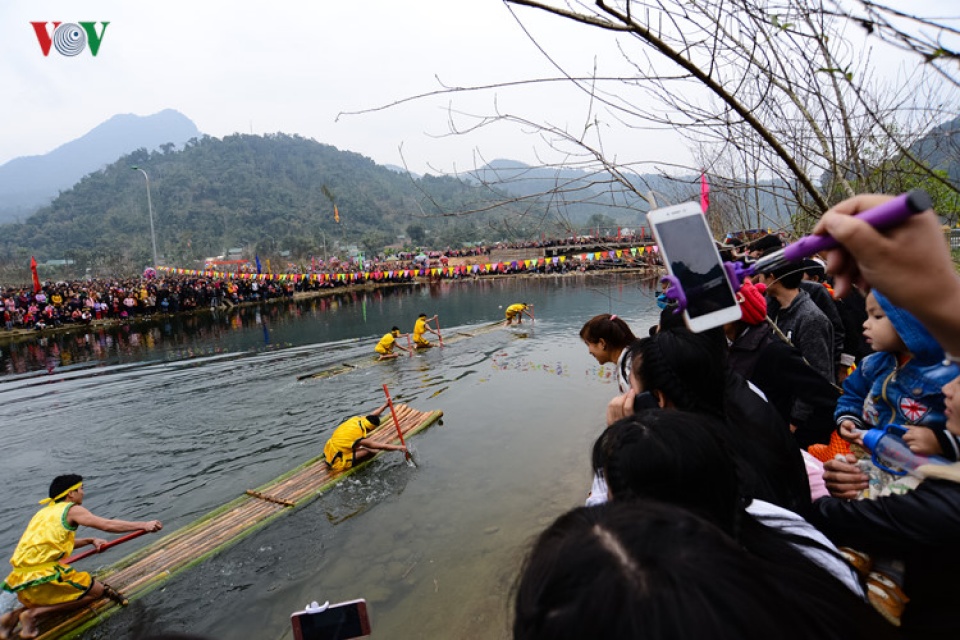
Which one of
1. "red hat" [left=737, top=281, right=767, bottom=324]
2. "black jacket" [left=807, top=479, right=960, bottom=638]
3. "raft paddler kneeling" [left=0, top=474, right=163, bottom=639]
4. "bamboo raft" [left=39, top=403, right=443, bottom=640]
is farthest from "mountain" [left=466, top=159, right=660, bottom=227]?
"bamboo raft" [left=39, top=403, right=443, bottom=640]

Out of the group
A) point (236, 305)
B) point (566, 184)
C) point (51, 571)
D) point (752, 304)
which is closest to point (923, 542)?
point (752, 304)

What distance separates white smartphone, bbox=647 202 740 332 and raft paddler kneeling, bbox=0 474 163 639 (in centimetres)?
549

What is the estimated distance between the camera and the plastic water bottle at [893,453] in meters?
1.71

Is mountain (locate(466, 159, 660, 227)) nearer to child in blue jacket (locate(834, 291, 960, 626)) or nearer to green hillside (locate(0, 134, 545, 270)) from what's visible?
child in blue jacket (locate(834, 291, 960, 626))

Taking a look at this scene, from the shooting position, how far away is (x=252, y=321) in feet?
80.6

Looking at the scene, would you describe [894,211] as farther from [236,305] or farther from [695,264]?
[236,305]

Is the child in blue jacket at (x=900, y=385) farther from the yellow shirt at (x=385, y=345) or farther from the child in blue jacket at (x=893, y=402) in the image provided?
the yellow shirt at (x=385, y=345)

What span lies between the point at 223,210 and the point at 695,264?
87.6 m

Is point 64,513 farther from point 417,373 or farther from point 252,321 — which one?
point 252,321

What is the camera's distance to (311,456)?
8609 millimetres

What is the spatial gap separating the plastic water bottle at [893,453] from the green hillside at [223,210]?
5017 cm

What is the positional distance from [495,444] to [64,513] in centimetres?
598

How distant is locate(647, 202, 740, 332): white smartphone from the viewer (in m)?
1.38

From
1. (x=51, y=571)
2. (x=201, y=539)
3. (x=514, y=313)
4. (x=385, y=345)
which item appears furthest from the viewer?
(x=514, y=313)
